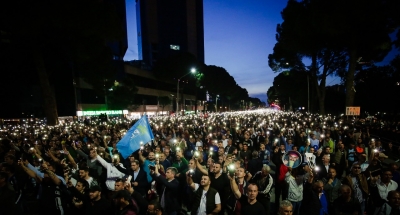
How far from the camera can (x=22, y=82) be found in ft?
98.3

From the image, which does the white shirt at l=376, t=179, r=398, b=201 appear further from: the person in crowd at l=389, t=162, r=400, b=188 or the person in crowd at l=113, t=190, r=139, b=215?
the person in crowd at l=113, t=190, r=139, b=215

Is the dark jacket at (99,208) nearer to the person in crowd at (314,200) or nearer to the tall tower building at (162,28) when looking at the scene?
the person in crowd at (314,200)

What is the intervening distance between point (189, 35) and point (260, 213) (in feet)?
323

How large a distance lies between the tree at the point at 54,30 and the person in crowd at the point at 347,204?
1876cm

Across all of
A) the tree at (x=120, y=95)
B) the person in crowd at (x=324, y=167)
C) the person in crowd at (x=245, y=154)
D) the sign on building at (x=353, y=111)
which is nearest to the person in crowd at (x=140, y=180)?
the person in crowd at (x=245, y=154)

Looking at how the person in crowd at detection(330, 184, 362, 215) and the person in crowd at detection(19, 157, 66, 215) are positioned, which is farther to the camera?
the person in crowd at detection(19, 157, 66, 215)

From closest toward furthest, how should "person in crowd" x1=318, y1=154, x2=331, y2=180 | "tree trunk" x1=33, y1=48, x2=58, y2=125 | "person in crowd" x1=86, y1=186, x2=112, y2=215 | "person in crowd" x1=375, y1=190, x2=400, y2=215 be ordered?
1. "person in crowd" x1=375, y1=190, x2=400, y2=215
2. "person in crowd" x1=86, y1=186, x2=112, y2=215
3. "person in crowd" x1=318, y1=154, x2=331, y2=180
4. "tree trunk" x1=33, y1=48, x2=58, y2=125

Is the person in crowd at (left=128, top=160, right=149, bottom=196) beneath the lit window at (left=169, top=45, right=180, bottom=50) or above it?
beneath

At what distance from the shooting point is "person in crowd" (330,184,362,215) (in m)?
3.91

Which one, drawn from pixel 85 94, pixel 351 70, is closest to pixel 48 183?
pixel 351 70

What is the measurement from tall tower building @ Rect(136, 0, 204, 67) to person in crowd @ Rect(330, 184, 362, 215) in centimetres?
8452

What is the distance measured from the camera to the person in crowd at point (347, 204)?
391 cm

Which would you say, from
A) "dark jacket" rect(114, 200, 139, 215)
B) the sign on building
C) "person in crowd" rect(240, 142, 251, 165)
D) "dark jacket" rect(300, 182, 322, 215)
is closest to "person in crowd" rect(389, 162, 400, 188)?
"dark jacket" rect(300, 182, 322, 215)

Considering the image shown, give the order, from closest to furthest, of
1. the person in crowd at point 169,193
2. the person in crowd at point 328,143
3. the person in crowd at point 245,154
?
the person in crowd at point 169,193
the person in crowd at point 245,154
the person in crowd at point 328,143
